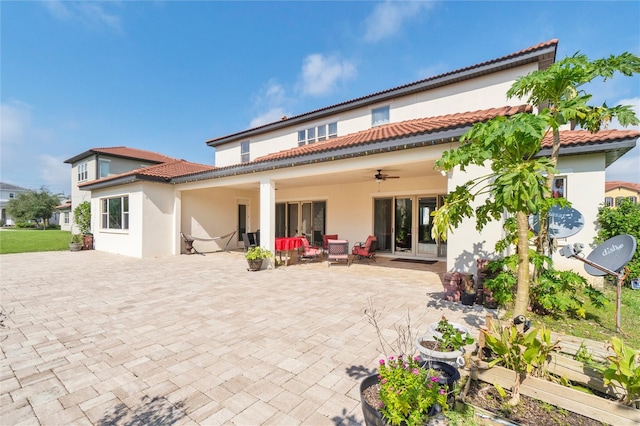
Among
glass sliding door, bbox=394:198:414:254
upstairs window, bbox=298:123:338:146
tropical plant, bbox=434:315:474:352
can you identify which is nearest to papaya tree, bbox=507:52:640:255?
tropical plant, bbox=434:315:474:352

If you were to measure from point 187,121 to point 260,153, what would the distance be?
827 centimetres

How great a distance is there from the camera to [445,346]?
2824mm

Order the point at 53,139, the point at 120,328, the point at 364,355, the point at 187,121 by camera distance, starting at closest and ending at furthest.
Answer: the point at 364,355
the point at 120,328
the point at 187,121
the point at 53,139

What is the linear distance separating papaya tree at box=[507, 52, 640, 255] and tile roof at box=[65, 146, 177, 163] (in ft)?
95.8

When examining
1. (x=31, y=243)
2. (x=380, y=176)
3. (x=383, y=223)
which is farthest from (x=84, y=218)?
(x=380, y=176)

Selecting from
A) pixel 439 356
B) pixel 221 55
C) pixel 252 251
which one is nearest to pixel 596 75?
pixel 439 356

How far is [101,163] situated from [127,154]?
2.18 m

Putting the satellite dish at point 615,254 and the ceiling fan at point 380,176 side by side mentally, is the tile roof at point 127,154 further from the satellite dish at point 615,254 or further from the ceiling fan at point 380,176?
the satellite dish at point 615,254

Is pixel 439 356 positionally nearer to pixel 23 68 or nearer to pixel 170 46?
pixel 170 46

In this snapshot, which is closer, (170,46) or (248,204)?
(170,46)

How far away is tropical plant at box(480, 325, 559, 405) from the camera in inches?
89.4

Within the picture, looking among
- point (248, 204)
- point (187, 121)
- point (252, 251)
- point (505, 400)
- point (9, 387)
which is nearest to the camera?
point (505, 400)

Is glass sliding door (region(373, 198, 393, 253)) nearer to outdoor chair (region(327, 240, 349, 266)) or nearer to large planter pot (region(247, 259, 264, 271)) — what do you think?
outdoor chair (region(327, 240, 349, 266))

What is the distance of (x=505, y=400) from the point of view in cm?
229
